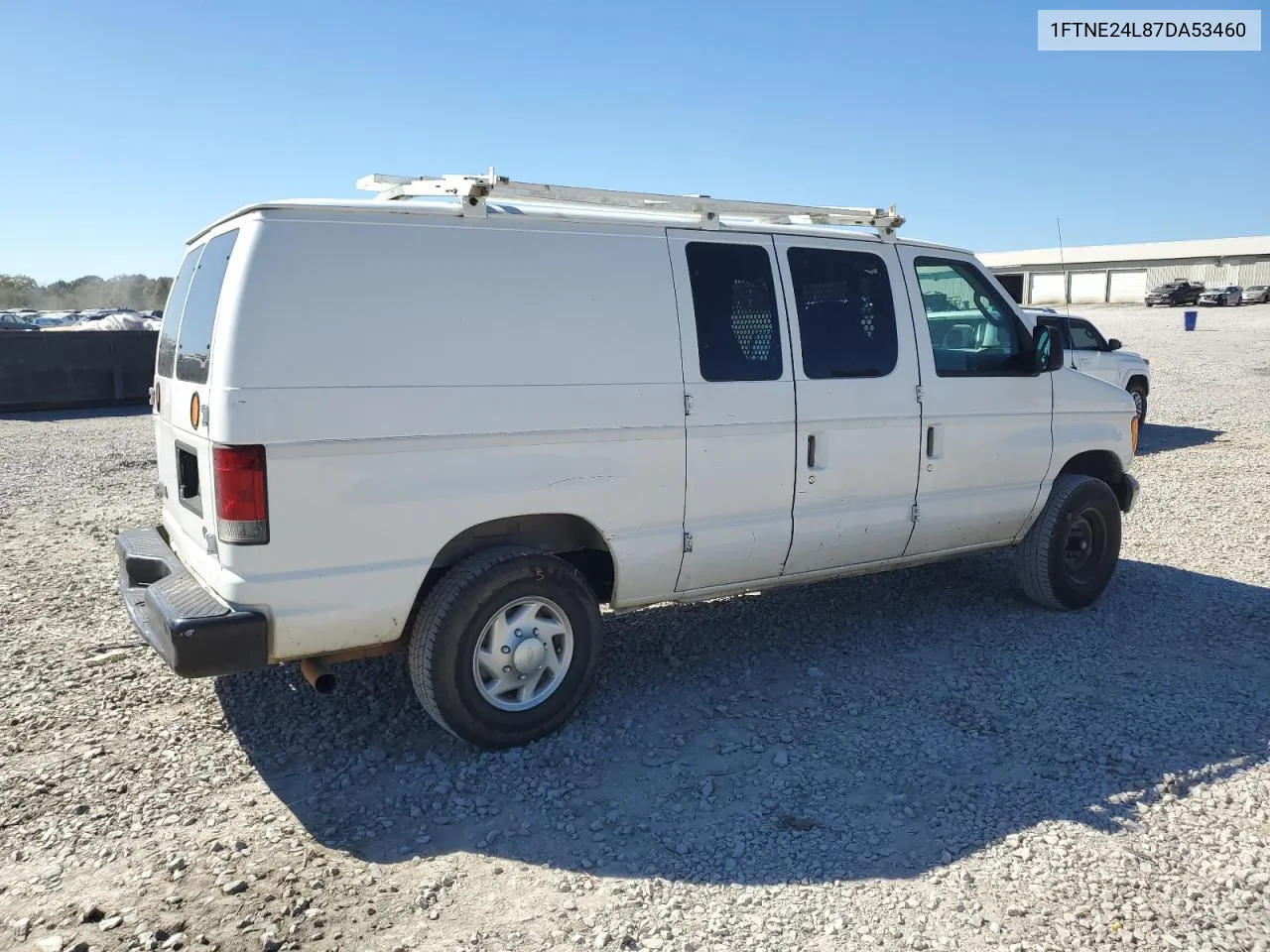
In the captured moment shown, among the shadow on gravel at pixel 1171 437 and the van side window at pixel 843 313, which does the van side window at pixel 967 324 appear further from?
the shadow on gravel at pixel 1171 437

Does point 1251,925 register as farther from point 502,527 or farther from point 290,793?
point 290,793

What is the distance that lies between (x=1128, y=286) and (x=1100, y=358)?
58.4 m

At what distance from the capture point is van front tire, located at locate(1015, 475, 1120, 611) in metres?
5.99

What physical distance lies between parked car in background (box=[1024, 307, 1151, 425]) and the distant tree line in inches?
3090

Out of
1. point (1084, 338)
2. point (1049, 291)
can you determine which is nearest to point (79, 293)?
point (1049, 291)

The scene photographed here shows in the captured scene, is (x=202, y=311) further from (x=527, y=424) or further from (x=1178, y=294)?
(x=1178, y=294)

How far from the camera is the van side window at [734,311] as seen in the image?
4574 mm

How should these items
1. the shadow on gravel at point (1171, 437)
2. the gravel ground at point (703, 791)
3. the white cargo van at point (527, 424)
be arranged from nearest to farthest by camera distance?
1. the gravel ground at point (703, 791)
2. the white cargo van at point (527, 424)
3. the shadow on gravel at point (1171, 437)

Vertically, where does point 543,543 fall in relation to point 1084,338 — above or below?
below

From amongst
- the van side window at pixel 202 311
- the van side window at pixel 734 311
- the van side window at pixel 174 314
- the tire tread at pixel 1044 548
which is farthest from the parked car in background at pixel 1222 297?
the van side window at pixel 202 311

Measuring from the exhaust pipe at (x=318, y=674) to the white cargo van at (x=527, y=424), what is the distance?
0.02 m

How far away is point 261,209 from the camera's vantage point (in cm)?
372

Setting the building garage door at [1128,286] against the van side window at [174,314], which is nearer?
the van side window at [174,314]

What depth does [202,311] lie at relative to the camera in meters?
4.18
